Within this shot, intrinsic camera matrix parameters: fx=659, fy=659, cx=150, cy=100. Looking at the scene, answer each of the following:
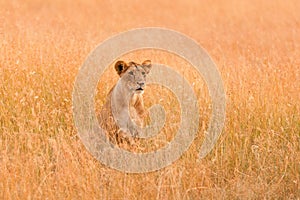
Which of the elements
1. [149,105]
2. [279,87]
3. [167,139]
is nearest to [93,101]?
[149,105]

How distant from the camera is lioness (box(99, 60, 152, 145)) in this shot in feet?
20.9

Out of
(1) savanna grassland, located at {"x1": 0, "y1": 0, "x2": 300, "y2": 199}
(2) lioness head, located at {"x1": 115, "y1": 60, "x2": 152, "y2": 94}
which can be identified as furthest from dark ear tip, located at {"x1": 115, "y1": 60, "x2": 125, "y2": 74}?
(1) savanna grassland, located at {"x1": 0, "y1": 0, "x2": 300, "y2": 199}

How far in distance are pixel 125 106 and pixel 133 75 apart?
13.2 inches

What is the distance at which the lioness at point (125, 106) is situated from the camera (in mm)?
6371

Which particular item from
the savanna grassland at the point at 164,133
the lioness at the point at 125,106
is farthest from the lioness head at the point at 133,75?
the savanna grassland at the point at 164,133

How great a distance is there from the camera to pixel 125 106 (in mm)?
6473

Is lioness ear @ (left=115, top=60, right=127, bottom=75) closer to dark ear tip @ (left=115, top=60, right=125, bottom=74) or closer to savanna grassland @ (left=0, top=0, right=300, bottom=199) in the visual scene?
dark ear tip @ (left=115, top=60, right=125, bottom=74)

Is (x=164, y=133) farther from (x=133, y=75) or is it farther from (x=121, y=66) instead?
(x=121, y=66)

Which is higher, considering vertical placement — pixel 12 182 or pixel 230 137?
pixel 230 137

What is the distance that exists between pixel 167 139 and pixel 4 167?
5.21 feet

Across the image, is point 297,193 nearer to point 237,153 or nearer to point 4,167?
point 237,153

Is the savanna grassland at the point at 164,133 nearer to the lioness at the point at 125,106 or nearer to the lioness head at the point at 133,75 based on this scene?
the lioness at the point at 125,106

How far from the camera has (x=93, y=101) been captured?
7.04 metres

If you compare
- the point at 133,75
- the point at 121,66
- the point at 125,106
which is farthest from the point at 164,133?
the point at 121,66
